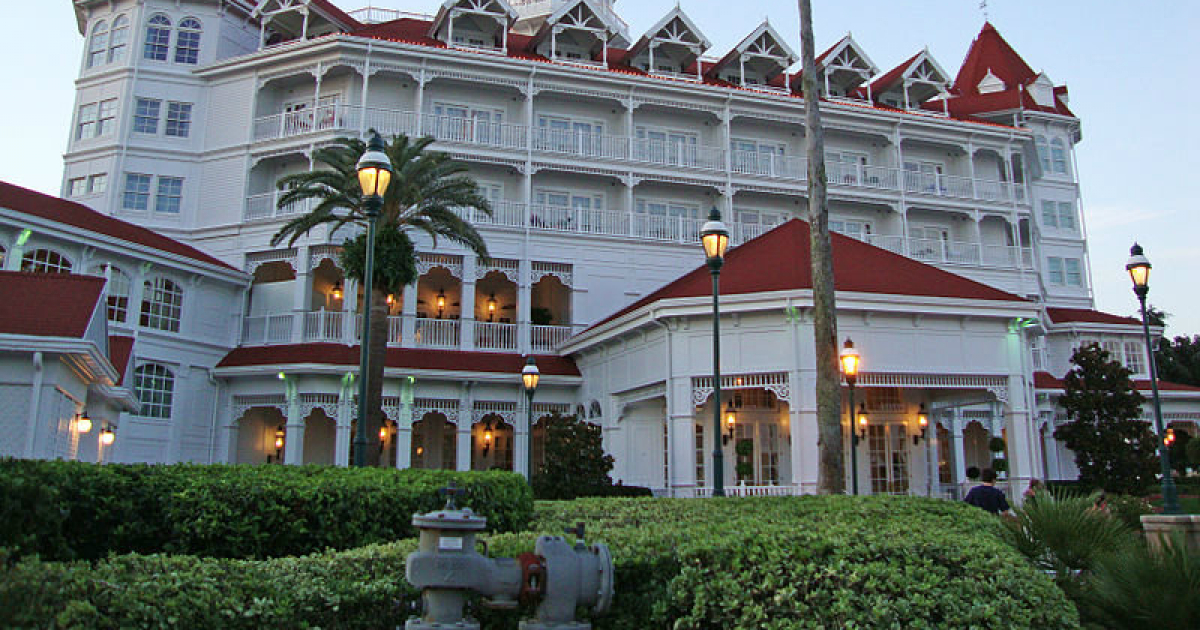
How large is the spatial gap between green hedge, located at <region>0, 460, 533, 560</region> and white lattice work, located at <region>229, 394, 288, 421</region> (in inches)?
828

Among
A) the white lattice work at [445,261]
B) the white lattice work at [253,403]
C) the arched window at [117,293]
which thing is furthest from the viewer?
the white lattice work at [445,261]

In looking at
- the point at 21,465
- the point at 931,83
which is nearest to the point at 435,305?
the point at 931,83

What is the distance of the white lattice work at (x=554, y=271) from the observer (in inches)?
1288

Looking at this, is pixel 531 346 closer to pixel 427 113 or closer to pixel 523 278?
pixel 523 278

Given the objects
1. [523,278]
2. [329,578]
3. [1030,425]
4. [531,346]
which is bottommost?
[329,578]

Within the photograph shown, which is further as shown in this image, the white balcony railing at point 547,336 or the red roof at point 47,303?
the white balcony railing at point 547,336

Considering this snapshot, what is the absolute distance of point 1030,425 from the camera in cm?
2458

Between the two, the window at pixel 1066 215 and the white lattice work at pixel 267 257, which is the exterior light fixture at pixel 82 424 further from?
the window at pixel 1066 215

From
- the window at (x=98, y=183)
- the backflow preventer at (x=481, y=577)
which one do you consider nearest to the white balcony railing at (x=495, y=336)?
the window at (x=98, y=183)

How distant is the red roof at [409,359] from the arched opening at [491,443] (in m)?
3.11

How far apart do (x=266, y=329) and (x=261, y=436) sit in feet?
13.6

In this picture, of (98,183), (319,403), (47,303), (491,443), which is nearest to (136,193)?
(98,183)

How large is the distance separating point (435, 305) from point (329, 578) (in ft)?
93.6

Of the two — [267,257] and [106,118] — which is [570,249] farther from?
[106,118]
